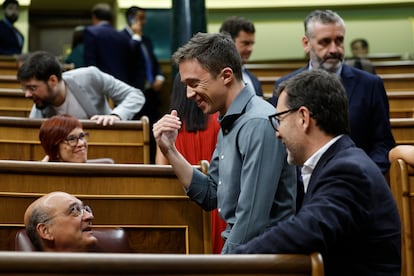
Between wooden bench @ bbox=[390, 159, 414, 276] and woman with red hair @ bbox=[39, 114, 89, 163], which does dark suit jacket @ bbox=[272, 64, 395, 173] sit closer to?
wooden bench @ bbox=[390, 159, 414, 276]

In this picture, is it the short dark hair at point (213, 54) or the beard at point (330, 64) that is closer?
the short dark hair at point (213, 54)

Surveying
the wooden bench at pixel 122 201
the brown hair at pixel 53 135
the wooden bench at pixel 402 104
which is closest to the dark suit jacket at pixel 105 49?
the wooden bench at pixel 402 104

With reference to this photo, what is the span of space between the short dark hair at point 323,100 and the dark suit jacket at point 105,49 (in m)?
3.79

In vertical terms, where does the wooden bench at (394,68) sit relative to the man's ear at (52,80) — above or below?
below

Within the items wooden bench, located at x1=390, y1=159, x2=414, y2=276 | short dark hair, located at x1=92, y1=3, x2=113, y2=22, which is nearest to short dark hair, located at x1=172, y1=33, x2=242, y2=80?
wooden bench, located at x1=390, y1=159, x2=414, y2=276

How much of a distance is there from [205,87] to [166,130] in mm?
266

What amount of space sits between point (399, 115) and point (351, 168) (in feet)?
10.2

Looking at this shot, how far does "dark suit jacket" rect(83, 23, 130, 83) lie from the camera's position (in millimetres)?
6043

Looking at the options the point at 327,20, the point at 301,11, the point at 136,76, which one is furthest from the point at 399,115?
the point at 301,11

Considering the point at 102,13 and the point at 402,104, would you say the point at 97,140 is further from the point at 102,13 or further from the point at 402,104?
the point at 102,13

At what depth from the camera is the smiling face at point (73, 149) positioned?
376 cm

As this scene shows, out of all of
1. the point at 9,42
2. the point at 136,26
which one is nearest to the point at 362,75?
the point at 136,26

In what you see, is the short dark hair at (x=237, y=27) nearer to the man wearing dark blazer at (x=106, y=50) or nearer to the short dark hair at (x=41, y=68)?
the short dark hair at (x=41, y=68)

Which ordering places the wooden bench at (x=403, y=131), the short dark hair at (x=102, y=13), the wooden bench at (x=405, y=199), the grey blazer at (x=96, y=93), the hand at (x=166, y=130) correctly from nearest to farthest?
the hand at (x=166, y=130)
the wooden bench at (x=405, y=199)
the wooden bench at (x=403, y=131)
the grey blazer at (x=96, y=93)
the short dark hair at (x=102, y=13)
